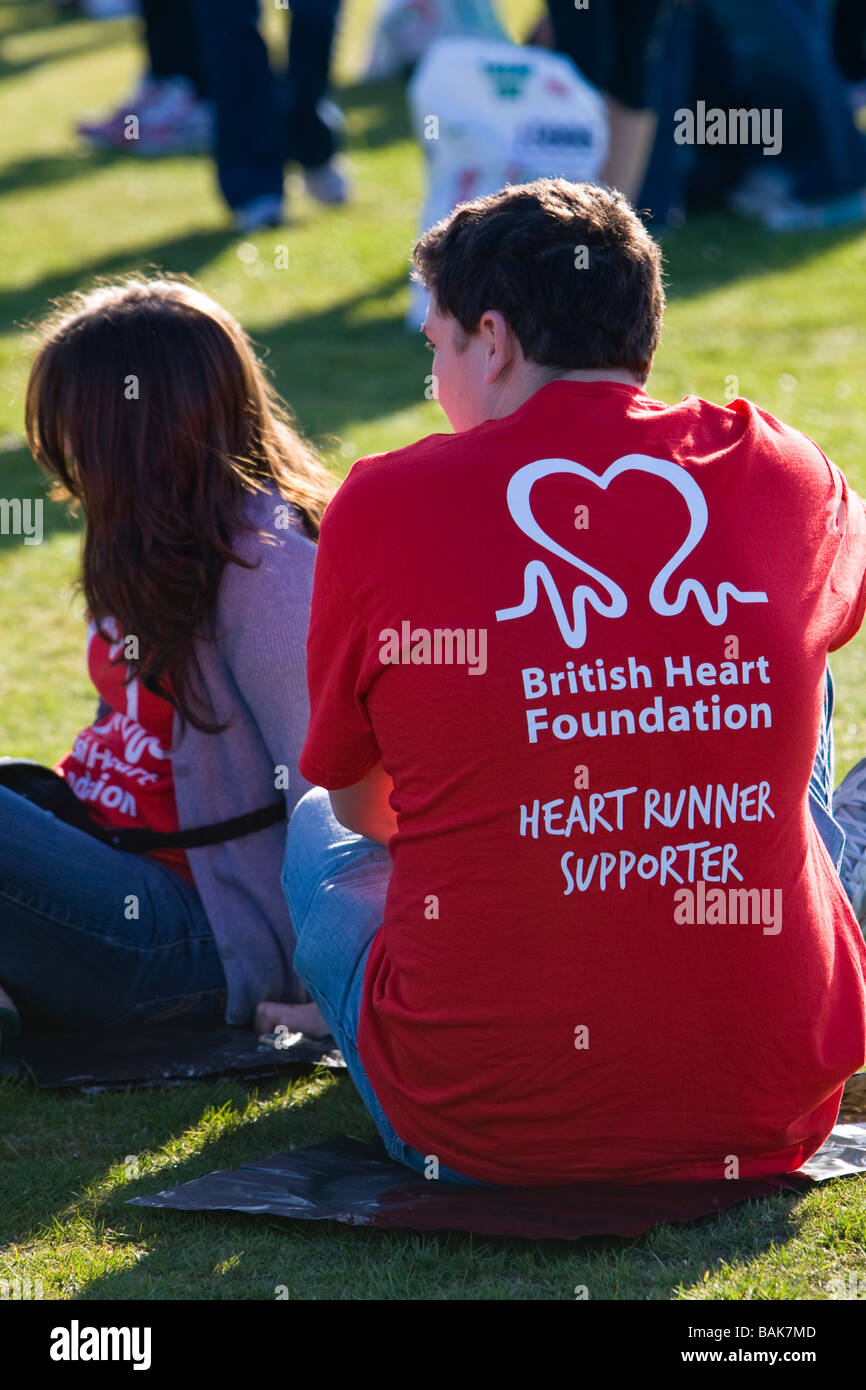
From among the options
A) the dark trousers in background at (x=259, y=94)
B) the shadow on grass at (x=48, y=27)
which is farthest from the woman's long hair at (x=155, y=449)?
the shadow on grass at (x=48, y=27)

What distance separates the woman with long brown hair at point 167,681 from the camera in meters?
2.46

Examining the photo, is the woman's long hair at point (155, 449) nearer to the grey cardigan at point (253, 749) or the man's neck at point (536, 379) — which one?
the grey cardigan at point (253, 749)

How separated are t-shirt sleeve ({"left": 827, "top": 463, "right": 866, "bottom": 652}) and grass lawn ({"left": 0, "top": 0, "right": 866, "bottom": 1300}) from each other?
0.74 meters

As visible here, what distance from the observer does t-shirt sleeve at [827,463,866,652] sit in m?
1.98

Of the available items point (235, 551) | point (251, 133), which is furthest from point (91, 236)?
point (235, 551)

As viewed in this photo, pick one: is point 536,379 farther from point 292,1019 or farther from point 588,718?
point 292,1019

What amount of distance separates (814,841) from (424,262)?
0.86m

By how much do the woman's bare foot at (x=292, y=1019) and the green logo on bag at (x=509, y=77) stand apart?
12.9 ft

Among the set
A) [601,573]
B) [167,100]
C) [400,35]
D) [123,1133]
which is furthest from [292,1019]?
[400,35]

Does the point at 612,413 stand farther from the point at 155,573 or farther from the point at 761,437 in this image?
the point at 155,573

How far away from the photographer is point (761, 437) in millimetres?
1924

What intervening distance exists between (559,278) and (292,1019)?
132 centimetres

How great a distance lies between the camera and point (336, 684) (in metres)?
1.96

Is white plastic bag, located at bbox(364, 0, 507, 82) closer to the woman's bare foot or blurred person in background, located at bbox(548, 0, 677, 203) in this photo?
blurred person in background, located at bbox(548, 0, 677, 203)
